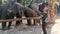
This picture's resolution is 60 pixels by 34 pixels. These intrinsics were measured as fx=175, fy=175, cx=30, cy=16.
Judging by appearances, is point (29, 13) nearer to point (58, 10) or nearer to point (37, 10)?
point (37, 10)

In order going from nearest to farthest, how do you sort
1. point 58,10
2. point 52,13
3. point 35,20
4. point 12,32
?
point 12,32, point 35,20, point 52,13, point 58,10

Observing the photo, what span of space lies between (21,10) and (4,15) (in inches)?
38.7

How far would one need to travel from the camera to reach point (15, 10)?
952 centimetres

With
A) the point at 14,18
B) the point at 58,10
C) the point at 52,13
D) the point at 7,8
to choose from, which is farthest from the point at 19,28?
the point at 58,10

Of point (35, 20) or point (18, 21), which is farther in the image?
point (35, 20)

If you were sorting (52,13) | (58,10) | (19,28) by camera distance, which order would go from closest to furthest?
(19,28), (52,13), (58,10)

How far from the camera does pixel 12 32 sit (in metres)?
8.53

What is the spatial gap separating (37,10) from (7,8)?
183 cm

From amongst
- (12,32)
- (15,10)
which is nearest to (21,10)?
(15,10)

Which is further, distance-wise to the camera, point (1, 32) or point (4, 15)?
point (4, 15)

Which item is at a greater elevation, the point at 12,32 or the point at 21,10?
the point at 21,10

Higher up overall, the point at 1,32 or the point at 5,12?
the point at 5,12

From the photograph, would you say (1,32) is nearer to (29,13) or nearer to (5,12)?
(5,12)

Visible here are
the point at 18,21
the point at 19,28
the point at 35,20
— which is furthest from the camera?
the point at 35,20
